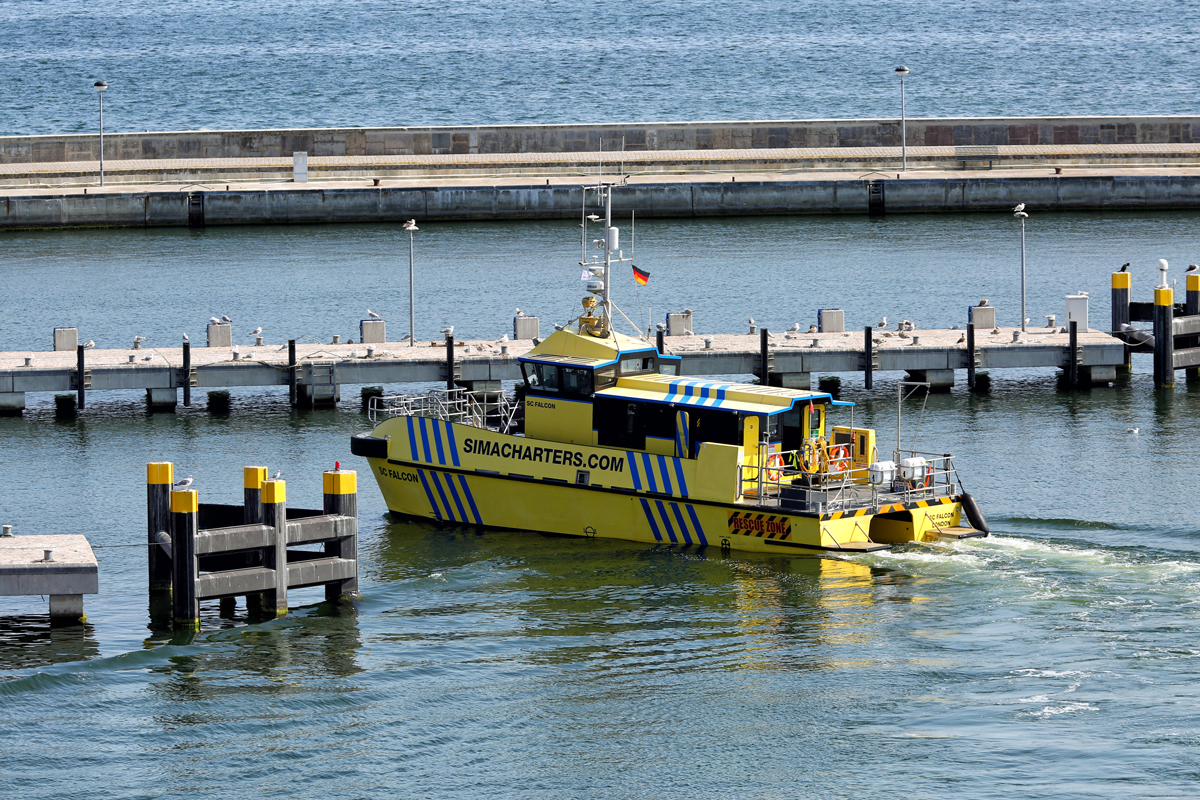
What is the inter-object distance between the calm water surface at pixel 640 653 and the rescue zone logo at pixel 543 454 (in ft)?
4.61

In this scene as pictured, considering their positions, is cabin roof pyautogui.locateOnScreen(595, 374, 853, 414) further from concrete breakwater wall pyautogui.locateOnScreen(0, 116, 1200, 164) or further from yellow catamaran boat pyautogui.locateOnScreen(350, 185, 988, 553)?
concrete breakwater wall pyautogui.locateOnScreen(0, 116, 1200, 164)

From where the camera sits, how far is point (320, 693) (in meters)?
21.6

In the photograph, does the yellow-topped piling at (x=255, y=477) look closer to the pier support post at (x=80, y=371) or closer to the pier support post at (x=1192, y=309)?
the pier support post at (x=80, y=371)

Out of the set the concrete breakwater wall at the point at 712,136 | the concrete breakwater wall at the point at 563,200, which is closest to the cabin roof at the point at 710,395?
the concrete breakwater wall at the point at 563,200

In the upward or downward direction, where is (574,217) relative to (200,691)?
upward

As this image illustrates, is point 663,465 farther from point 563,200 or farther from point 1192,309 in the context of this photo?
point 563,200

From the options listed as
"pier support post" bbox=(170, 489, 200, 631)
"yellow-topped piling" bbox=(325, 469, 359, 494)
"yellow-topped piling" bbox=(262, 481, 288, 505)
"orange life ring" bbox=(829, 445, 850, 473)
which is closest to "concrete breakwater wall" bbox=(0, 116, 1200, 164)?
"orange life ring" bbox=(829, 445, 850, 473)

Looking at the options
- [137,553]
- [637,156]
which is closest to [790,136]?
[637,156]

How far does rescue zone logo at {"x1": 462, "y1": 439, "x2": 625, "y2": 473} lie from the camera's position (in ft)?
91.4

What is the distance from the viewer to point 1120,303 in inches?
1726

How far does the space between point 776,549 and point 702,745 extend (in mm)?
7302

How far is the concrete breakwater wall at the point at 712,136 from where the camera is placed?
3027 inches

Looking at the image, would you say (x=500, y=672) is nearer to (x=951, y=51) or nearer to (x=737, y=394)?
(x=737, y=394)

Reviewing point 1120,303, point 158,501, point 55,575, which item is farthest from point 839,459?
point 1120,303
